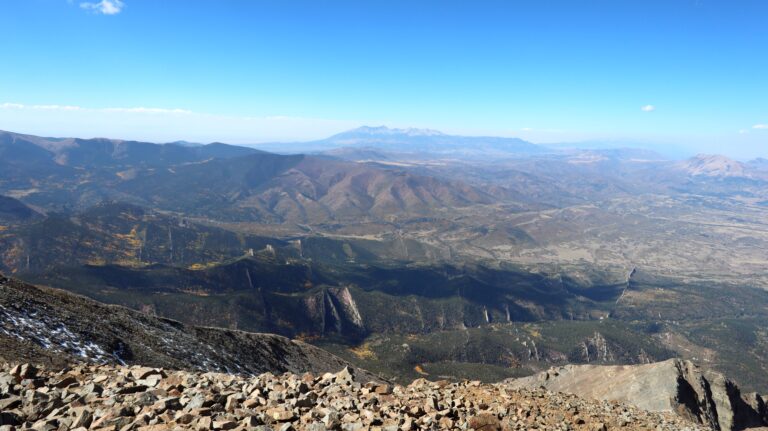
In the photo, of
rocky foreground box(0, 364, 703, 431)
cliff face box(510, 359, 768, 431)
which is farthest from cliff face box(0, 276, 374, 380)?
cliff face box(510, 359, 768, 431)

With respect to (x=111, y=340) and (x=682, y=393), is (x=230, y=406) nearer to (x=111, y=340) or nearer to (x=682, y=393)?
(x=111, y=340)

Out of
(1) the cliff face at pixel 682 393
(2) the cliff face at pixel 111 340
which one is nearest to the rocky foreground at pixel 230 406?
(2) the cliff face at pixel 111 340

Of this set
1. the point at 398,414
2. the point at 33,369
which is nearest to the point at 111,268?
the point at 33,369

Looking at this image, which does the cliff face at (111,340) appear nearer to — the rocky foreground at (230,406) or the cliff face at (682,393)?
the rocky foreground at (230,406)

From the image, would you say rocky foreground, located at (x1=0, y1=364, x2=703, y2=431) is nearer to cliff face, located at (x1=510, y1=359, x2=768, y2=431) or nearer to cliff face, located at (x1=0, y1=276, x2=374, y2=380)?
cliff face, located at (x1=0, y1=276, x2=374, y2=380)

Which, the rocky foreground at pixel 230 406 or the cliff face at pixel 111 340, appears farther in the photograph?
the cliff face at pixel 111 340

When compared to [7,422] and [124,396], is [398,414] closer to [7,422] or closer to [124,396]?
[124,396]
